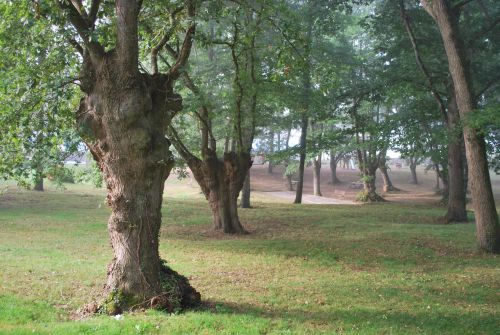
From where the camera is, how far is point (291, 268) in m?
11.1

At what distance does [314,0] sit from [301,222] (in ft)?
27.6

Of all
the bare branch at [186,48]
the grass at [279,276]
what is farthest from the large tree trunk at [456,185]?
the bare branch at [186,48]

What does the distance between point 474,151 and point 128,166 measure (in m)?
8.61

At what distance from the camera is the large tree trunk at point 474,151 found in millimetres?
12008

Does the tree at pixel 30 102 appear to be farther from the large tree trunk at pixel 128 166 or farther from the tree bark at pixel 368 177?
the tree bark at pixel 368 177

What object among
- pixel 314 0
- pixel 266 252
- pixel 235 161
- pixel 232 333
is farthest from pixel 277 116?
pixel 232 333

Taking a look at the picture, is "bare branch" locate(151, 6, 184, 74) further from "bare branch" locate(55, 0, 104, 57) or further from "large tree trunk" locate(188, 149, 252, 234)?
"large tree trunk" locate(188, 149, 252, 234)

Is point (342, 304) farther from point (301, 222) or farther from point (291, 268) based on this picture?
point (301, 222)

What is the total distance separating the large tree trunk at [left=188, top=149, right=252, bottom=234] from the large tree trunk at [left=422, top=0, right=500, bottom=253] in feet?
22.8

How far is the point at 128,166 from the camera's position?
734 cm

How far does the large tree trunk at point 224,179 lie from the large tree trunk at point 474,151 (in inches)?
274

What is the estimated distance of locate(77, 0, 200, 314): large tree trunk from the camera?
7285 millimetres

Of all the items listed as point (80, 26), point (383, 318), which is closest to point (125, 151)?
point (80, 26)

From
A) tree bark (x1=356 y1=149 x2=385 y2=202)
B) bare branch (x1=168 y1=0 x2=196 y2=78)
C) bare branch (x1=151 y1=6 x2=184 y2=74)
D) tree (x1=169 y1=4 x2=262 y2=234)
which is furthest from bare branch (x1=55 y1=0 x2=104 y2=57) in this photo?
tree bark (x1=356 y1=149 x2=385 y2=202)
